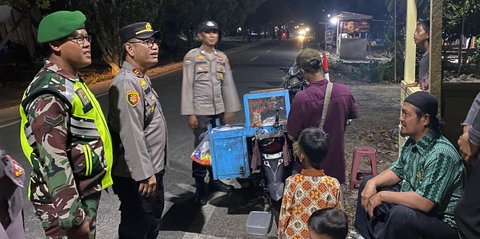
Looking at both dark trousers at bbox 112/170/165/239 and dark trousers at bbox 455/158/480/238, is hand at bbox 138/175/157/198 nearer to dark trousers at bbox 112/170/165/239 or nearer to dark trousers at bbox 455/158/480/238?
dark trousers at bbox 112/170/165/239

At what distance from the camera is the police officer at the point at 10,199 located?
2.10m

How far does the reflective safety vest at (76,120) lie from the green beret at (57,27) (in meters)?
0.22

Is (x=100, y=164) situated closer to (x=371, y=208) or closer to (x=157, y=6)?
(x=371, y=208)

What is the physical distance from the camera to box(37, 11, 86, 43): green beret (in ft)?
8.00

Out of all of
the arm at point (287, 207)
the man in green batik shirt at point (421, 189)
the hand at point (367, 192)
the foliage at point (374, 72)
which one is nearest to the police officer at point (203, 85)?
the arm at point (287, 207)

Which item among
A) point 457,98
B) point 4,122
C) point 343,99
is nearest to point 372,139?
point 457,98

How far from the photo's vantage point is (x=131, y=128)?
10.1ft

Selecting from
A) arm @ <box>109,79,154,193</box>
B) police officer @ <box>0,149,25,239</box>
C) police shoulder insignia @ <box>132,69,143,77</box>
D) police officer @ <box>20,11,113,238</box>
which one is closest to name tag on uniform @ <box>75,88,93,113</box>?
police officer @ <box>20,11,113,238</box>

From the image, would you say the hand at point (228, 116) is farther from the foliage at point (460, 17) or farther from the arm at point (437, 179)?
the foliage at point (460, 17)

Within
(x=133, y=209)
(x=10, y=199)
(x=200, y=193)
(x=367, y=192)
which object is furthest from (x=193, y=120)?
(x=10, y=199)

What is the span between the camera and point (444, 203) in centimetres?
289

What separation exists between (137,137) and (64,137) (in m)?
0.79

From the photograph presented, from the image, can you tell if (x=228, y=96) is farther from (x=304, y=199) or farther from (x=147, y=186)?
(x=304, y=199)

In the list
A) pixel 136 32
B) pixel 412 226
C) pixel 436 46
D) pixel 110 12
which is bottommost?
pixel 412 226
